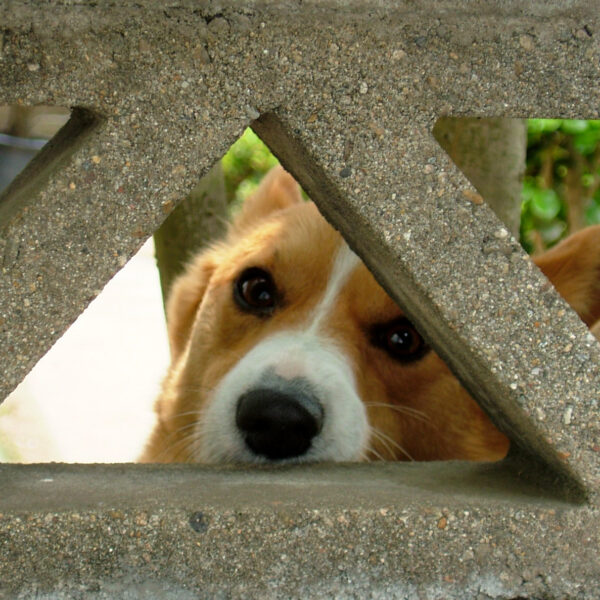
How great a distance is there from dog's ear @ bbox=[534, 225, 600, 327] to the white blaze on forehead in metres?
0.62

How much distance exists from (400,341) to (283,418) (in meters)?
0.60

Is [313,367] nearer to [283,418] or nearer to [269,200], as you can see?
[283,418]

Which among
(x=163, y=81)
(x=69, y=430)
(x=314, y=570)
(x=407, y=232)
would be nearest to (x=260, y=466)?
(x=314, y=570)

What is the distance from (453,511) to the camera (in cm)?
149

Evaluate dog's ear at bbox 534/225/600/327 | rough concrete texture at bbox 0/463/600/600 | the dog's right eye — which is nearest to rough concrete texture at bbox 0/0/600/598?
rough concrete texture at bbox 0/463/600/600

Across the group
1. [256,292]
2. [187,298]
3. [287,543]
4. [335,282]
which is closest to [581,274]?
[335,282]

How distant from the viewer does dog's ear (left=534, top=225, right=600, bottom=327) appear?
2.45 metres

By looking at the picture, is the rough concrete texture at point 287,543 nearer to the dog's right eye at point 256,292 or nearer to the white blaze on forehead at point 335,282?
the white blaze on forehead at point 335,282

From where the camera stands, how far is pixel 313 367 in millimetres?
2443

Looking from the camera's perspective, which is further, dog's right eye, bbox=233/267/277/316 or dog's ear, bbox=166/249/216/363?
dog's ear, bbox=166/249/216/363

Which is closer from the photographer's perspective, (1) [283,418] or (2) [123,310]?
(1) [283,418]

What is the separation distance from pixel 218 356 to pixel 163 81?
169 cm

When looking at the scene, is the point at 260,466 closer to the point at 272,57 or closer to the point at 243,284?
the point at 272,57

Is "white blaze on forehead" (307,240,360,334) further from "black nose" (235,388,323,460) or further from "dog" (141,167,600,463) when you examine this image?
"black nose" (235,388,323,460)
